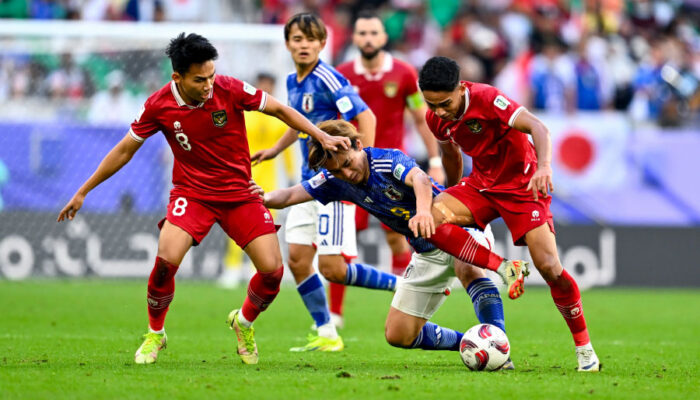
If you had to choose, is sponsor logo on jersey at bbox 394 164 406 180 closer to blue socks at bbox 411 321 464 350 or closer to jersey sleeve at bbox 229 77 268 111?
jersey sleeve at bbox 229 77 268 111

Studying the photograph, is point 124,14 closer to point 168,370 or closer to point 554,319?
point 554,319

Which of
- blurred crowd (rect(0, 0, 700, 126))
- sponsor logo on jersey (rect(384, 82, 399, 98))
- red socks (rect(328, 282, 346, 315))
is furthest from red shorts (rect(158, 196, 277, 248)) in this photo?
blurred crowd (rect(0, 0, 700, 126))

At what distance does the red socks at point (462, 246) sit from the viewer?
6.09 meters

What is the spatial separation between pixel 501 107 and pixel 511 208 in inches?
26.0

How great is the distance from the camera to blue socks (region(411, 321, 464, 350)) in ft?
22.3

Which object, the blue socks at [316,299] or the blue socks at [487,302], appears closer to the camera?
the blue socks at [487,302]

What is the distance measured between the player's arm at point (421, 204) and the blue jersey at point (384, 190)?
0.08 meters

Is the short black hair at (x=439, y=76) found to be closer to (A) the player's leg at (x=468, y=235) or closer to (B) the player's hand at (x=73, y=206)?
(A) the player's leg at (x=468, y=235)

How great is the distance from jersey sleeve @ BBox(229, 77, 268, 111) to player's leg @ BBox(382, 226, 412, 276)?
345 centimetres

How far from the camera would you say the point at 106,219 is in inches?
563

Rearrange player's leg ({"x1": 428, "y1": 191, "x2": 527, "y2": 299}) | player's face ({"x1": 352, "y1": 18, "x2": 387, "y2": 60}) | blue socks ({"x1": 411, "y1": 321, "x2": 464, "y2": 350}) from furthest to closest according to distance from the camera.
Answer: player's face ({"x1": 352, "y1": 18, "x2": 387, "y2": 60}) → blue socks ({"x1": 411, "y1": 321, "x2": 464, "y2": 350}) → player's leg ({"x1": 428, "y1": 191, "x2": 527, "y2": 299})

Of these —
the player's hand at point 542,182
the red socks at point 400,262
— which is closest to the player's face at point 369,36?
the red socks at point 400,262

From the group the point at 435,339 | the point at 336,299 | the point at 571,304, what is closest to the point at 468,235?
the point at 571,304

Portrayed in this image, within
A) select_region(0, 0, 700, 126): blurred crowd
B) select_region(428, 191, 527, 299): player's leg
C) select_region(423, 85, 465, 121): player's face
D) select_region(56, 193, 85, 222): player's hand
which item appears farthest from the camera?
select_region(0, 0, 700, 126): blurred crowd
